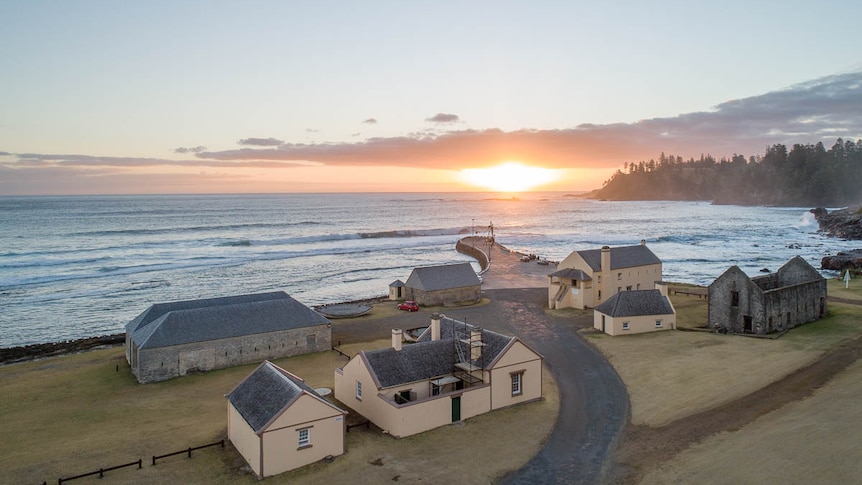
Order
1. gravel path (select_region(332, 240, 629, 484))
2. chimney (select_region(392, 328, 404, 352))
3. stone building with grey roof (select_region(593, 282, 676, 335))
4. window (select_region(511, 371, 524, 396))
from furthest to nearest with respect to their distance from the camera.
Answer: stone building with grey roof (select_region(593, 282, 676, 335))
window (select_region(511, 371, 524, 396))
chimney (select_region(392, 328, 404, 352))
gravel path (select_region(332, 240, 629, 484))

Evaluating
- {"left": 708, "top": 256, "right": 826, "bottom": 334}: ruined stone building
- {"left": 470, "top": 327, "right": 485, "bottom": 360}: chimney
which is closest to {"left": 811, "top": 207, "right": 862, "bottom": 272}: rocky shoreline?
{"left": 708, "top": 256, "right": 826, "bottom": 334}: ruined stone building

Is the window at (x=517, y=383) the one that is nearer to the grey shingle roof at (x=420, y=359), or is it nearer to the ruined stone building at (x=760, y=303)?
the grey shingle roof at (x=420, y=359)

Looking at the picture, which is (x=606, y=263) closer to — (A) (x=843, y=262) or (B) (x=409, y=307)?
(B) (x=409, y=307)

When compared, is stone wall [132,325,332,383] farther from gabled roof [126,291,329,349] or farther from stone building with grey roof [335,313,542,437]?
stone building with grey roof [335,313,542,437]

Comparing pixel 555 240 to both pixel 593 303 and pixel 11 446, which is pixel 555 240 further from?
pixel 11 446

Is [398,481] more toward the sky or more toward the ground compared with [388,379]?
more toward the ground

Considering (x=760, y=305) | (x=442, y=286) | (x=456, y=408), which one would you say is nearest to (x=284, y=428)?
(x=456, y=408)

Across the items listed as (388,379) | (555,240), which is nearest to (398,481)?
(388,379)
